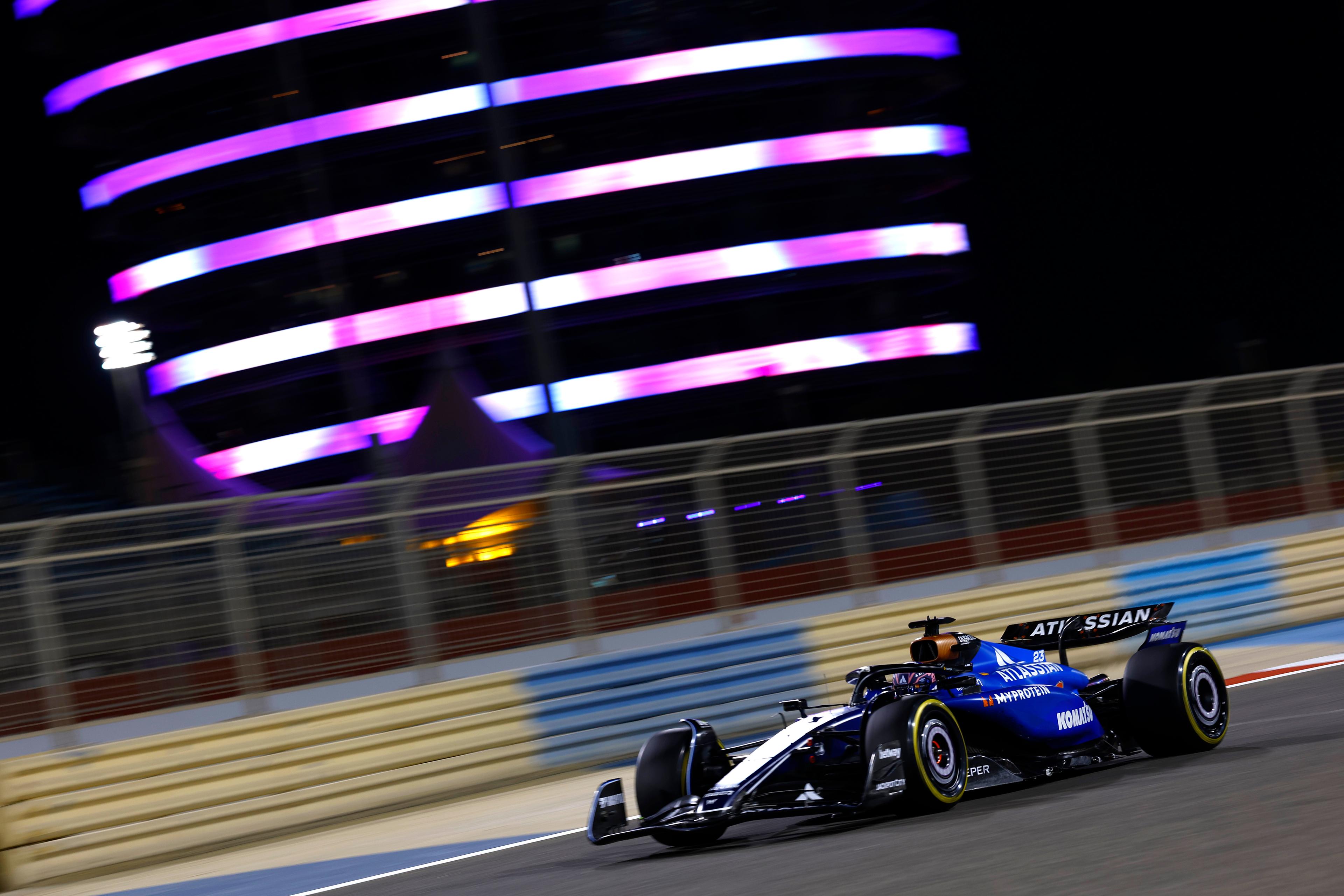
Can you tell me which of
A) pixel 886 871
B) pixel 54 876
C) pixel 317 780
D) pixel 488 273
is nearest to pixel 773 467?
pixel 317 780

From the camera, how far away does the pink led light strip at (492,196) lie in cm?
5488

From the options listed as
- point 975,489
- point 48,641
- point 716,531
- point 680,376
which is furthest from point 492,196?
point 48,641

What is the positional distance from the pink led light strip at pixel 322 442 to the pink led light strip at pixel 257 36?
1424 cm

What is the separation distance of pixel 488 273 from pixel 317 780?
48.4 m

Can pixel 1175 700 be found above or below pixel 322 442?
below

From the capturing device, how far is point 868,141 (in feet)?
194

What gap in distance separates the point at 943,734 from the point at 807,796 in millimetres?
633

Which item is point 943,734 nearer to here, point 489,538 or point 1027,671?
point 1027,671

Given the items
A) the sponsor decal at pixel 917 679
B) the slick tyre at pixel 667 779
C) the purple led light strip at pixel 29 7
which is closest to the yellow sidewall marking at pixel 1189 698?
the sponsor decal at pixel 917 679

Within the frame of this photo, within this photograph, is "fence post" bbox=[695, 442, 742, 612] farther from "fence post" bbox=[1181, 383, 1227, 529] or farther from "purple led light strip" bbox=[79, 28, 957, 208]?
"purple led light strip" bbox=[79, 28, 957, 208]

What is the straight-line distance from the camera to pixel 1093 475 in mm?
13414

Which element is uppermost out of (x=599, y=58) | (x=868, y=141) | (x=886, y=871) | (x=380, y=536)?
(x=599, y=58)

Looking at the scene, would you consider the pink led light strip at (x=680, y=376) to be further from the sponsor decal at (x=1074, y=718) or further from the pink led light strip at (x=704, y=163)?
the sponsor decal at (x=1074, y=718)

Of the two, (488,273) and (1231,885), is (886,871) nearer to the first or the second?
(1231,885)
